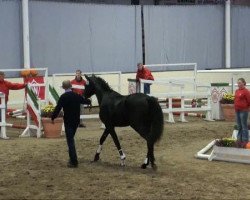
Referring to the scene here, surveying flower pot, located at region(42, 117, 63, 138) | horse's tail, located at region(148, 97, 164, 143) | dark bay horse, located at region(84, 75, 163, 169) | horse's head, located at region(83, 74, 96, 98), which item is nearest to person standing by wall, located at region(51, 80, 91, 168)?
dark bay horse, located at region(84, 75, 163, 169)

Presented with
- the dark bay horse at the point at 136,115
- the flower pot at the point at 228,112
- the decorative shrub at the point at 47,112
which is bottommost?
the flower pot at the point at 228,112

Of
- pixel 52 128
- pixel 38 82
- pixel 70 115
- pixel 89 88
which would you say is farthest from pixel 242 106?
pixel 38 82

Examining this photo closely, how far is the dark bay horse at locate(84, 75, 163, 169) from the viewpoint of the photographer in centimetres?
967

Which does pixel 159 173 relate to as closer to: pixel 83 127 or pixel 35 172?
pixel 35 172

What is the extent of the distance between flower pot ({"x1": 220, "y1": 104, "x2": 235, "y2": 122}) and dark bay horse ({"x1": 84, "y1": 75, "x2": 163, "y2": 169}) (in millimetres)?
7390

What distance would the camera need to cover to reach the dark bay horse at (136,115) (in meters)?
9.67

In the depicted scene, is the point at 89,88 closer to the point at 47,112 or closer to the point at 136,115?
the point at 136,115

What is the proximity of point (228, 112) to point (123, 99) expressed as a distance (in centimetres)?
777

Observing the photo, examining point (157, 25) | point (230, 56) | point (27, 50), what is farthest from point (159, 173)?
point (230, 56)

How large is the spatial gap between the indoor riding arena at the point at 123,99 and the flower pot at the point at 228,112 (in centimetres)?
3

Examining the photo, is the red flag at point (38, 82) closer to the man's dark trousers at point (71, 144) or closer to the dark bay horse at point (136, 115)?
the dark bay horse at point (136, 115)

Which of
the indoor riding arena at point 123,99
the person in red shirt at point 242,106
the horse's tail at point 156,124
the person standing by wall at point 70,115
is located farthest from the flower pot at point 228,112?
the person standing by wall at point 70,115

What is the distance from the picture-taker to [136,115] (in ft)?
32.4

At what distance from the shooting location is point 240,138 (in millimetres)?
11930
